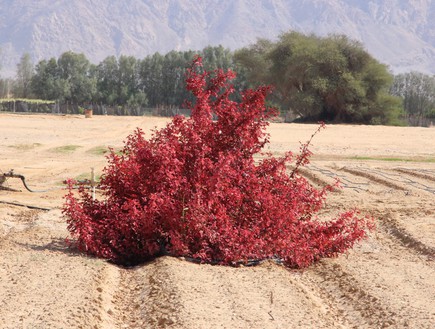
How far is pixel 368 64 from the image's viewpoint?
54.9 m

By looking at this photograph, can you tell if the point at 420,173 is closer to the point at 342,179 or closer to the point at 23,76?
the point at 342,179

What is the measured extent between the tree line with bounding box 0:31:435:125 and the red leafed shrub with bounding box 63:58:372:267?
1921 centimetres

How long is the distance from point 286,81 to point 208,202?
163ft

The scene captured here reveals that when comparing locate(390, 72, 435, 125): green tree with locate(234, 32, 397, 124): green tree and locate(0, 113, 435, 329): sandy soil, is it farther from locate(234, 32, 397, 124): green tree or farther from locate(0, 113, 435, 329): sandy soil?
locate(0, 113, 435, 329): sandy soil

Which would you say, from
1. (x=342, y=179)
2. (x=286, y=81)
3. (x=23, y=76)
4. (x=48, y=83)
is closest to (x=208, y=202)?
(x=342, y=179)

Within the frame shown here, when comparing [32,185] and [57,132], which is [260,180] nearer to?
[32,185]

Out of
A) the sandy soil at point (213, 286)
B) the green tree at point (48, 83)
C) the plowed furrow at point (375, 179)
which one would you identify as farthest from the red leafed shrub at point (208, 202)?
the green tree at point (48, 83)

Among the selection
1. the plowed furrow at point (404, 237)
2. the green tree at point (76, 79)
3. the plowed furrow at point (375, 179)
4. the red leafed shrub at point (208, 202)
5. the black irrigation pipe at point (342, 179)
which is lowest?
the plowed furrow at point (404, 237)

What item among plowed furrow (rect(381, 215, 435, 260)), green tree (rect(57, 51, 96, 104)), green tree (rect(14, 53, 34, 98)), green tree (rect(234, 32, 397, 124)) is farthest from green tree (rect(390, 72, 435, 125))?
plowed furrow (rect(381, 215, 435, 260))

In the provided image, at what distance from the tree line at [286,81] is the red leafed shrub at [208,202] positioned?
19.2 metres

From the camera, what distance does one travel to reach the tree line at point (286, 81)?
175 feet

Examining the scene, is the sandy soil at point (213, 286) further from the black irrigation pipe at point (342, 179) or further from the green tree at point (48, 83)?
the green tree at point (48, 83)

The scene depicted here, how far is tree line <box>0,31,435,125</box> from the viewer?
53.4m

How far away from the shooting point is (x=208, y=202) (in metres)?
7.80
